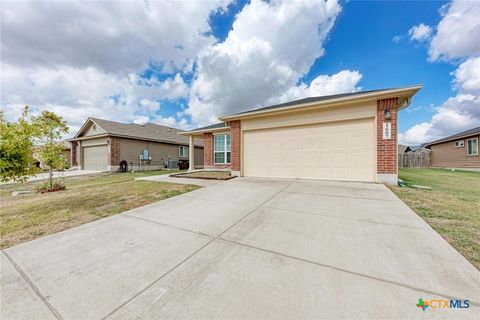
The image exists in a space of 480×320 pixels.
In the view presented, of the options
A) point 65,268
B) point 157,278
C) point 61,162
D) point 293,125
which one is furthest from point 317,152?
point 61,162

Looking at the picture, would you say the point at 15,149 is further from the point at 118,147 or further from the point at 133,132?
the point at 133,132

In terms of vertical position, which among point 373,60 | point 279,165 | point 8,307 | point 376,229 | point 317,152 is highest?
point 373,60

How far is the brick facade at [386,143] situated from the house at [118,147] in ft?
58.2

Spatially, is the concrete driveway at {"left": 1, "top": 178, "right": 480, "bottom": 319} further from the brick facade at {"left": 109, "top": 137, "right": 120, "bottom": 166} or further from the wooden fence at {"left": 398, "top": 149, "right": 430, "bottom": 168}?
the wooden fence at {"left": 398, "top": 149, "right": 430, "bottom": 168}

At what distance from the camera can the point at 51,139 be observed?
700 cm

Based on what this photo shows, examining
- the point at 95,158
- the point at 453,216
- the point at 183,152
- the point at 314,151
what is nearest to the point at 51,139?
the point at 314,151

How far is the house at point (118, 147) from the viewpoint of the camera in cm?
1540

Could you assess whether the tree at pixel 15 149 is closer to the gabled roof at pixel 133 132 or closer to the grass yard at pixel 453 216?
the grass yard at pixel 453 216

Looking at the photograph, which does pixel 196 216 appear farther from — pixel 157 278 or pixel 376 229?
pixel 376 229

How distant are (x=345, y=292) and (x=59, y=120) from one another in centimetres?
1052

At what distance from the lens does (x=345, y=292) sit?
1.59 meters

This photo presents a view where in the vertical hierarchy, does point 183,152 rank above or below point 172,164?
above

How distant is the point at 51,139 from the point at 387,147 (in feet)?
41.2

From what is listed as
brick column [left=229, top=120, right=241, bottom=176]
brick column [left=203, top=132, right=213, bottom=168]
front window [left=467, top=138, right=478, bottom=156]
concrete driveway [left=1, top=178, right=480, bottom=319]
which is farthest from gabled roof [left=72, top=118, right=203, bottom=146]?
front window [left=467, top=138, right=478, bottom=156]
